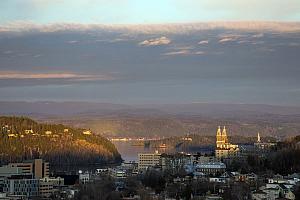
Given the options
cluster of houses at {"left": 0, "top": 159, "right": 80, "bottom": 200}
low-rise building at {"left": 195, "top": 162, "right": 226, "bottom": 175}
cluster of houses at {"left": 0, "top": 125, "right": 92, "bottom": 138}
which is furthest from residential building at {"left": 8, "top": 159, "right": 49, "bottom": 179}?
cluster of houses at {"left": 0, "top": 125, "right": 92, "bottom": 138}

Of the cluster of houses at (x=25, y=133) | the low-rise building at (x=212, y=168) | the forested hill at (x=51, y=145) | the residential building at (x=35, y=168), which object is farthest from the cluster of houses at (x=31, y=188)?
the cluster of houses at (x=25, y=133)

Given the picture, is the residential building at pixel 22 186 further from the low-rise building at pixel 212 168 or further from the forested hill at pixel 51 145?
the forested hill at pixel 51 145

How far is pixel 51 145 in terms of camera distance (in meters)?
59.8

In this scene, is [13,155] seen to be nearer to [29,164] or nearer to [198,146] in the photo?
[29,164]

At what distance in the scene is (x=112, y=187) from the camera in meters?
28.2

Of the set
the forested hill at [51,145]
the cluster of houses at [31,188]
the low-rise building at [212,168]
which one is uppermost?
the forested hill at [51,145]

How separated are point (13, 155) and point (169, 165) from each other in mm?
15751

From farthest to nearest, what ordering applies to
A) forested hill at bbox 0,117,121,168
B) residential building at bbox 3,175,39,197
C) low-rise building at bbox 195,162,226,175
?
forested hill at bbox 0,117,121,168 < low-rise building at bbox 195,162,226,175 < residential building at bbox 3,175,39,197

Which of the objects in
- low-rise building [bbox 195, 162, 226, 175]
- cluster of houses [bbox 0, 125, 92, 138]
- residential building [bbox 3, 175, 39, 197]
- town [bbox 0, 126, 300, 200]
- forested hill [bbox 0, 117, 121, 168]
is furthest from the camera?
cluster of houses [bbox 0, 125, 92, 138]

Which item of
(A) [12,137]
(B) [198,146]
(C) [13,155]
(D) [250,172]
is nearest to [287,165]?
(D) [250,172]

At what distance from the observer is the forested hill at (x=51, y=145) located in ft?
183

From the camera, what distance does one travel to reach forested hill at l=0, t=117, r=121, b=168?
5572 centimetres

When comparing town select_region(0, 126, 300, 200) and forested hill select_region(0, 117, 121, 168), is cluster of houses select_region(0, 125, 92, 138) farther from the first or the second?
town select_region(0, 126, 300, 200)

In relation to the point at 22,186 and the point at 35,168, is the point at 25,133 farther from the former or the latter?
the point at 22,186
